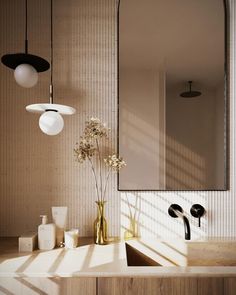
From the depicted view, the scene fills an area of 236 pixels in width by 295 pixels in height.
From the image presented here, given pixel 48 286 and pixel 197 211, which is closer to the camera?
pixel 48 286

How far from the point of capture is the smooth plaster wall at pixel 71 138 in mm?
Answer: 1535

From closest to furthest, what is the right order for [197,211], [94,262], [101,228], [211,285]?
[211,285] < [94,262] < [101,228] < [197,211]

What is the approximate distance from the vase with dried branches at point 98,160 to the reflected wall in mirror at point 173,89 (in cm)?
9

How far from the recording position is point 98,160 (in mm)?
1555

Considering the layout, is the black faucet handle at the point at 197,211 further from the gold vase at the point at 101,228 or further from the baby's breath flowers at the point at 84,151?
the baby's breath flowers at the point at 84,151

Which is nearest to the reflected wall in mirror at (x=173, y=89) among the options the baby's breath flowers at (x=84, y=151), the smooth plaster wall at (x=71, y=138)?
the smooth plaster wall at (x=71, y=138)

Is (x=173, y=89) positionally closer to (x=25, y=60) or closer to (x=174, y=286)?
(x=25, y=60)

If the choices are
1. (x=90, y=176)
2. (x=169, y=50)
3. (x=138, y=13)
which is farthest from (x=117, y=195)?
(x=138, y=13)

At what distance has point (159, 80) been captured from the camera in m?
1.55

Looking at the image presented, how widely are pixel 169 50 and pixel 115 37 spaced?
1.08 feet

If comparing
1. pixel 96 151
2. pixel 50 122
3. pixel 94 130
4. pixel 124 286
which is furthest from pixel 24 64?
pixel 124 286

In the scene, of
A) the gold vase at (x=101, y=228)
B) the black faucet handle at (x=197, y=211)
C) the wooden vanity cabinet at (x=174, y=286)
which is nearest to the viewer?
the wooden vanity cabinet at (x=174, y=286)

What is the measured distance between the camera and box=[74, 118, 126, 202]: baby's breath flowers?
144cm

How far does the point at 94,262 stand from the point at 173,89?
1022 mm
